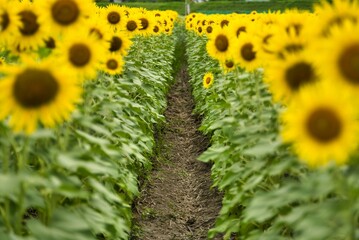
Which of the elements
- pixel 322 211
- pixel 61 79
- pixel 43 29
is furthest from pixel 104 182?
pixel 322 211

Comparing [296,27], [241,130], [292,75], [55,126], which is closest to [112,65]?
[55,126]

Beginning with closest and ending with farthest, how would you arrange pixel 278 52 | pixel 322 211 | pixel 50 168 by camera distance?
1. pixel 322 211
2. pixel 50 168
3. pixel 278 52

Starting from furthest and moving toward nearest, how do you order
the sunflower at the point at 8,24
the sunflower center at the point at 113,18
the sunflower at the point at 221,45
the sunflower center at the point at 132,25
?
the sunflower center at the point at 132,25, the sunflower center at the point at 113,18, the sunflower at the point at 221,45, the sunflower at the point at 8,24

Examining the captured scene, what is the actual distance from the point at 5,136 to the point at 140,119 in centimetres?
363

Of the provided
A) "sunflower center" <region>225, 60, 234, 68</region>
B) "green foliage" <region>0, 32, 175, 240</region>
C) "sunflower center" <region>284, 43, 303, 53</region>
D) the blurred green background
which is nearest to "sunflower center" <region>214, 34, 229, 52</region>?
"sunflower center" <region>225, 60, 234, 68</region>

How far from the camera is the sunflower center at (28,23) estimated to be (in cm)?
389

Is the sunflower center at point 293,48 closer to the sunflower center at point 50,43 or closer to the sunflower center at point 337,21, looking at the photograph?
the sunflower center at point 337,21

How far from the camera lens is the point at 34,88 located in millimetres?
2891

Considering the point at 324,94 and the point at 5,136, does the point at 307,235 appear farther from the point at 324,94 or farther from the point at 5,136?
the point at 5,136

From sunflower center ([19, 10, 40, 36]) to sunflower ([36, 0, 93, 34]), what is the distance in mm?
89

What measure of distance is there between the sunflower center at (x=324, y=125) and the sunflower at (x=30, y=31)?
2.11 m

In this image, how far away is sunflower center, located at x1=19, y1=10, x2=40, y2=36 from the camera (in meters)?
3.89

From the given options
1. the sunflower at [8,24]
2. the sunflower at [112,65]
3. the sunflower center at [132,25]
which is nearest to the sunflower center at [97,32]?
the sunflower at [112,65]

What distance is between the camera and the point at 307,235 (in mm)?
2586
